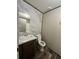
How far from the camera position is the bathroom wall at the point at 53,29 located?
3543mm

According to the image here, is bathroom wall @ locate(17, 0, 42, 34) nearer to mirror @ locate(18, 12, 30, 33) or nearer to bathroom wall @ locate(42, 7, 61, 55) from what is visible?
mirror @ locate(18, 12, 30, 33)

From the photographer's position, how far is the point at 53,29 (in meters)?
3.99

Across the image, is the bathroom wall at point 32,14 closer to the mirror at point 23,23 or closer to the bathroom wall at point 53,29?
the mirror at point 23,23

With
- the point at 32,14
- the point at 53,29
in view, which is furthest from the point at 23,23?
the point at 53,29

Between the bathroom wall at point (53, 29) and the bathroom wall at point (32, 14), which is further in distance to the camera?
the bathroom wall at point (53, 29)

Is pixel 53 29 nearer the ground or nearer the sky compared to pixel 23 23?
nearer the ground

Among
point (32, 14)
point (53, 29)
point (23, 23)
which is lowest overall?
point (53, 29)

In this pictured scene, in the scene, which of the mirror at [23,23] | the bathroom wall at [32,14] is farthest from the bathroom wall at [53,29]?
the mirror at [23,23]

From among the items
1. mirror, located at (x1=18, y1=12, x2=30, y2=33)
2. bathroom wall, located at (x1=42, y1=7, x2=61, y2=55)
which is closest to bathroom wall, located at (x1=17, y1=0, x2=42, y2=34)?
mirror, located at (x1=18, y1=12, x2=30, y2=33)

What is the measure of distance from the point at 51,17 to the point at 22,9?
5.66ft

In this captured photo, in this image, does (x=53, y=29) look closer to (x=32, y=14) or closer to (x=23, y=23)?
(x=32, y=14)
